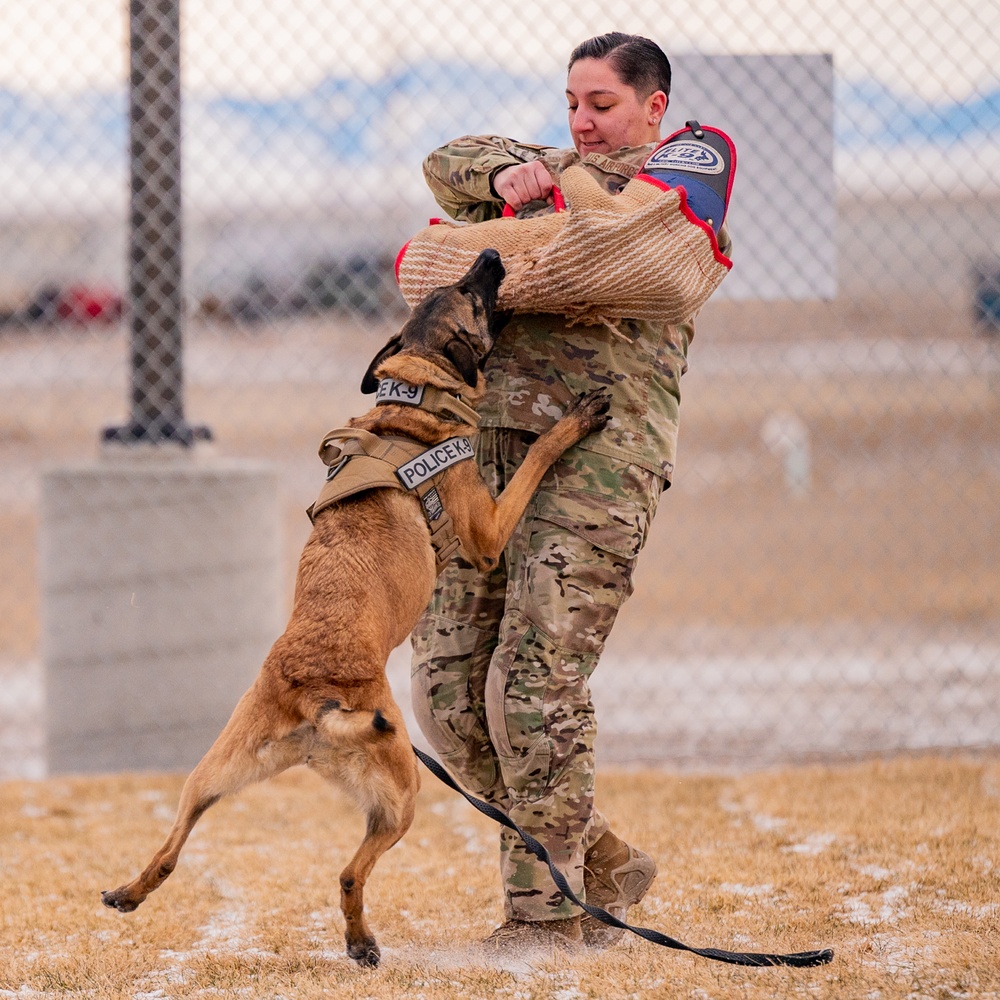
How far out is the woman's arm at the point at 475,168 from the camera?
9.03 ft

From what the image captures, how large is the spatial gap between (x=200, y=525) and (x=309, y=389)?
34.9 feet

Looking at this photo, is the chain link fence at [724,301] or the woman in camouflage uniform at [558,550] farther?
the chain link fence at [724,301]

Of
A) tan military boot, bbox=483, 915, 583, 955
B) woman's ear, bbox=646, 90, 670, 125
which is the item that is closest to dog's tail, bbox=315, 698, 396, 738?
tan military boot, bbox=483, 915, 583, 955

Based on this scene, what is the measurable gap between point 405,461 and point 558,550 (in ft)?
1.25

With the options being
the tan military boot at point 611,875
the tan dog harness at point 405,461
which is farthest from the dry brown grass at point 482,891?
the tan dog harness at point 405,461

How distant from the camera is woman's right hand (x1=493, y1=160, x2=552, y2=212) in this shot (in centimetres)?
266

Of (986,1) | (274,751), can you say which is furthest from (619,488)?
(986,1)

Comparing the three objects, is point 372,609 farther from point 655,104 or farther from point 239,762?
point 655,104

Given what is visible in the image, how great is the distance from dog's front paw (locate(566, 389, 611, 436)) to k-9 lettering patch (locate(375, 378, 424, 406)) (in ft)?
1.08

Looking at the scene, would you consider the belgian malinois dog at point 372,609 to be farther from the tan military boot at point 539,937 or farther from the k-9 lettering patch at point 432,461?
the tan military boot at point 539,937

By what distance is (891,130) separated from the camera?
15.9ft

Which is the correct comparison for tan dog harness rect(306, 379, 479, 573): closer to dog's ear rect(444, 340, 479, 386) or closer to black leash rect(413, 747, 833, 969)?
dog's ear rect(444, 340, 479, 386)

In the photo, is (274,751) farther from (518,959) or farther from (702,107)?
(702,107)

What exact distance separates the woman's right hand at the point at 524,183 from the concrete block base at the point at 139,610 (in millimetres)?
2351
